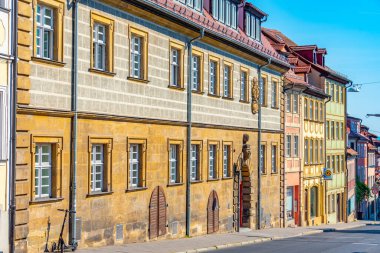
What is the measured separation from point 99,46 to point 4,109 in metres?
5.84

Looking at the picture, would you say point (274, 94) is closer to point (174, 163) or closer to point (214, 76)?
point (214, 76)

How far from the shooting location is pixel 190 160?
30922 mm

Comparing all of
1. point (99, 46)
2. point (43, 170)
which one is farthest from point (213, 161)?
point (43, 170)

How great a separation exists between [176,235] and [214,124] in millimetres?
6137

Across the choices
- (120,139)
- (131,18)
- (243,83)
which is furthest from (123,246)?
(243,83)

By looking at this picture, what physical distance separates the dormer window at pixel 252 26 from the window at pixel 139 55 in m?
14.3

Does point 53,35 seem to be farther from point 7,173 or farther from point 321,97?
point 321,97

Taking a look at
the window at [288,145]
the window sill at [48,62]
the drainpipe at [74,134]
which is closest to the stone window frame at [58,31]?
the window sill at [48,62]

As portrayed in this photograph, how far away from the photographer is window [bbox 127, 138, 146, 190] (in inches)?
1040

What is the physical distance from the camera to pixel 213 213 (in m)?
33.9

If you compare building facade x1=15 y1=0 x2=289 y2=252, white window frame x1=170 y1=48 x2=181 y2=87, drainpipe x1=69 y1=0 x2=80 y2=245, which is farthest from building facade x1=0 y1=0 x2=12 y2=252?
white window frame x1=170 y1=48 x2=181 y2=87

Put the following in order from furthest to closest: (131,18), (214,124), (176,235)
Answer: (214,124)
(176,235)
(131,18)

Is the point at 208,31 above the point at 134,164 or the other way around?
above

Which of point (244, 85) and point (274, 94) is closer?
point (244, 85)
